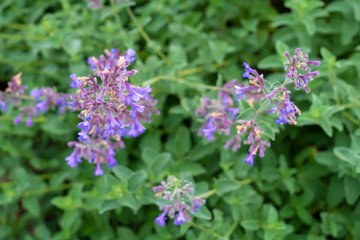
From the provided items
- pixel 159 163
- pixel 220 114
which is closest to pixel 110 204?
pixel 159 163

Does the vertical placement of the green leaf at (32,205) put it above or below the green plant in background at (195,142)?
below

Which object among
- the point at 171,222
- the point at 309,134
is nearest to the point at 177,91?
the point at 171,222

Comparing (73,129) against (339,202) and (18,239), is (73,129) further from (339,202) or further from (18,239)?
(339,202)

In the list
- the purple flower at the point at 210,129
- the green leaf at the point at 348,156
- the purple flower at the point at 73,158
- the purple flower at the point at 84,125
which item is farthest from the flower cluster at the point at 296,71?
the purple flower at the point at 73,158

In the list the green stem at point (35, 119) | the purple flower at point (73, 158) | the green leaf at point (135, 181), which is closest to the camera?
the purple flower at point (73, 158)

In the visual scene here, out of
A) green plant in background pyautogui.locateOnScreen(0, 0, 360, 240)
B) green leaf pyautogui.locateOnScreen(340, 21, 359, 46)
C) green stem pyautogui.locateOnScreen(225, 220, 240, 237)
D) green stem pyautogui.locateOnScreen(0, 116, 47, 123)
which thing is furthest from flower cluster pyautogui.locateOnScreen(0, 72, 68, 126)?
green leaf pyautogui.locateOnScreen(340, 21, 359, 46)

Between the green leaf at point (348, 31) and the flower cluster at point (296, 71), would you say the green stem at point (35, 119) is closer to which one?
the flower cluster at point (296, 71)

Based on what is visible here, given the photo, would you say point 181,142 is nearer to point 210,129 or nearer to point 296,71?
point 210,129
